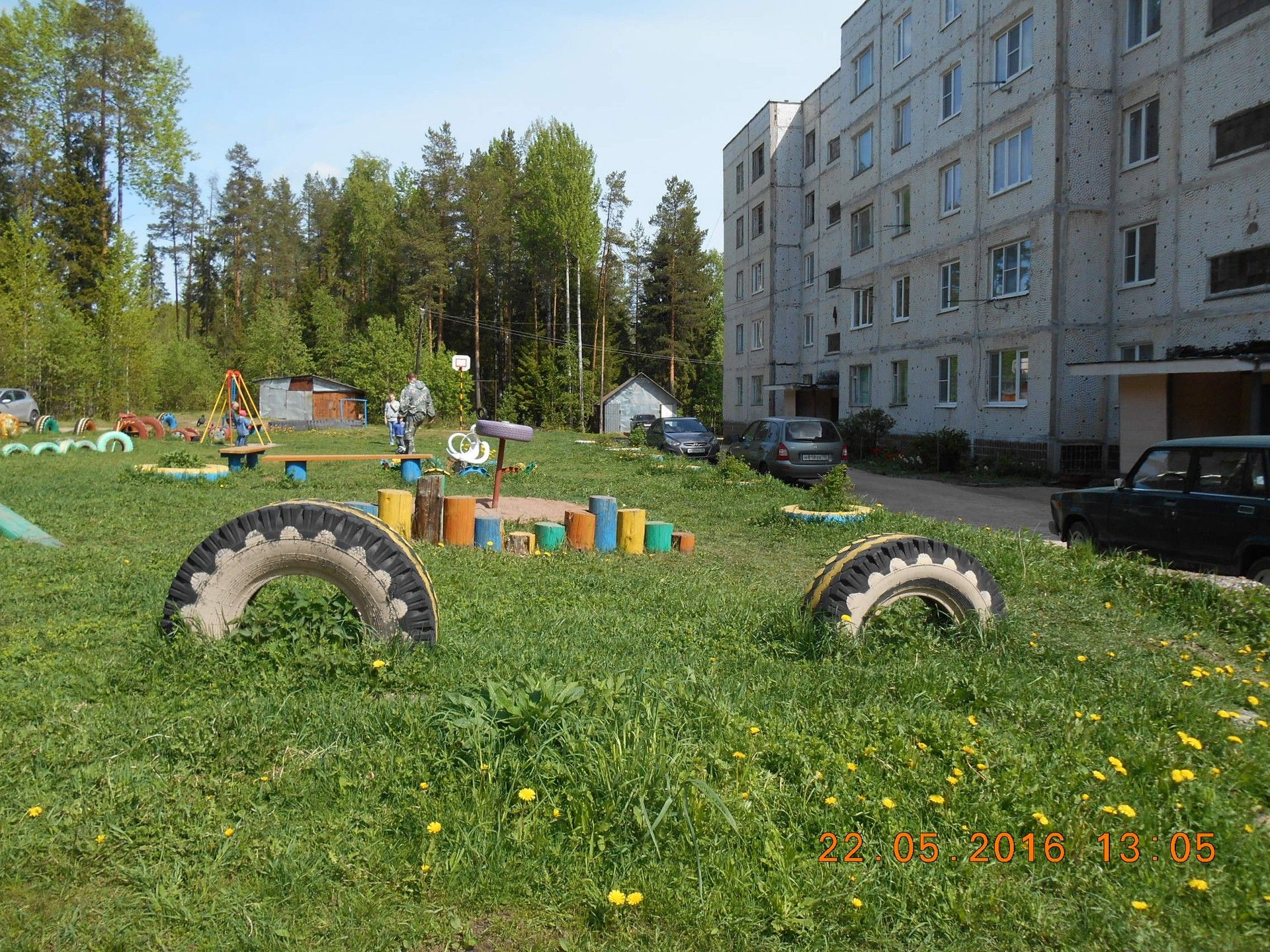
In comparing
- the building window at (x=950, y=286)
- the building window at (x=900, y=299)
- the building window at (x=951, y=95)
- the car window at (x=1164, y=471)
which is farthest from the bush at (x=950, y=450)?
the car window at (x=1164, y=471)

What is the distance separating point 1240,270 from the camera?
60.5 feet

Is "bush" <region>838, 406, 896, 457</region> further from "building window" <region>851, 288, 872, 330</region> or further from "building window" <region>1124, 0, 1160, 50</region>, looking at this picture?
"building window" <region>1124, 0, 1160, 50</region>

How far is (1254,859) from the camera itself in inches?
123

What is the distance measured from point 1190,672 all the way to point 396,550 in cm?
458

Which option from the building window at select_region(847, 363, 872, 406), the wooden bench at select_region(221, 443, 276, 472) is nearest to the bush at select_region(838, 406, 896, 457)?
the building window at select_region(847, 363, 872, 406)

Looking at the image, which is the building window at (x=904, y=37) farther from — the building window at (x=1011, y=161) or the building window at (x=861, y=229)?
the building window at (x=1011, y=161)

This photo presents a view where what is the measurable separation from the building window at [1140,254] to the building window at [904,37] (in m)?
12.2

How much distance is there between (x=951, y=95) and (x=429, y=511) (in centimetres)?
2512

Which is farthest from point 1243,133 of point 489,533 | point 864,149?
A: point 489,533

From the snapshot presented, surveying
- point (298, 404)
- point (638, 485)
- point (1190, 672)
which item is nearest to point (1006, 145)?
point (638, 485)

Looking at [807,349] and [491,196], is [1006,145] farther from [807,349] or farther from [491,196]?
[491,196]

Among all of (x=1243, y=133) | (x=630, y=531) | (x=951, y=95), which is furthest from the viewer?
(x=951, y=95)

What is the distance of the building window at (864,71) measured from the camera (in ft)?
111

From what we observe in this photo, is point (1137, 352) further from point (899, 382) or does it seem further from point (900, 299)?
point (900, 299)
